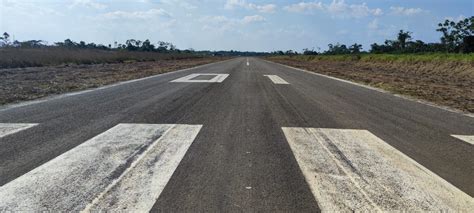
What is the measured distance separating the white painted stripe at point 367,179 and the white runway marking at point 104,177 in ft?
4.82

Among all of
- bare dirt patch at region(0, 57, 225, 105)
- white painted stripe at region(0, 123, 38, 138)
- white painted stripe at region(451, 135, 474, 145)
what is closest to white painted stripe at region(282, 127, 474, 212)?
white painted stripe at region(451, 135, 474, 145)

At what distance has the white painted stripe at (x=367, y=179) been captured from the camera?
327cm

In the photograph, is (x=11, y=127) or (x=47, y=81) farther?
(x=47, y=81)

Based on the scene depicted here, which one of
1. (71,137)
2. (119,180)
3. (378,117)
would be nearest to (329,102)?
(378,117)

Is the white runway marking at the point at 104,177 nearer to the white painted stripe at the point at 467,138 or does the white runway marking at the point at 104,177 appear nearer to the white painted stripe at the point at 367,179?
the white painted stripe at the point at 367,179

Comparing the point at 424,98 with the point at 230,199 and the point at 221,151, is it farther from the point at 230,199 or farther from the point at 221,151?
the point at 230,199

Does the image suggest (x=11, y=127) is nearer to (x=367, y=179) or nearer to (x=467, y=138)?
(x=367, y=179)

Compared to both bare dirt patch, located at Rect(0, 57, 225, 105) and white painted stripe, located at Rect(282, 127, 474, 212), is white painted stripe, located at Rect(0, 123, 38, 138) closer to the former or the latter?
bare dirt patch, located at Rect(0, 57, 225, 105)

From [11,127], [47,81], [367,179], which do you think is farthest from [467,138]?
[47,81]

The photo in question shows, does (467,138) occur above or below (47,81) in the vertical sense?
above

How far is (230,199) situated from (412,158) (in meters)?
2.64

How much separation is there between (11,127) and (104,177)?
3.10 metres

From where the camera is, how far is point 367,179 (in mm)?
3875

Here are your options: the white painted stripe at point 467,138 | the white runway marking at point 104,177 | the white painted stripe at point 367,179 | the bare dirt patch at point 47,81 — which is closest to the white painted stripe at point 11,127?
the white runway marking at point 104,177
